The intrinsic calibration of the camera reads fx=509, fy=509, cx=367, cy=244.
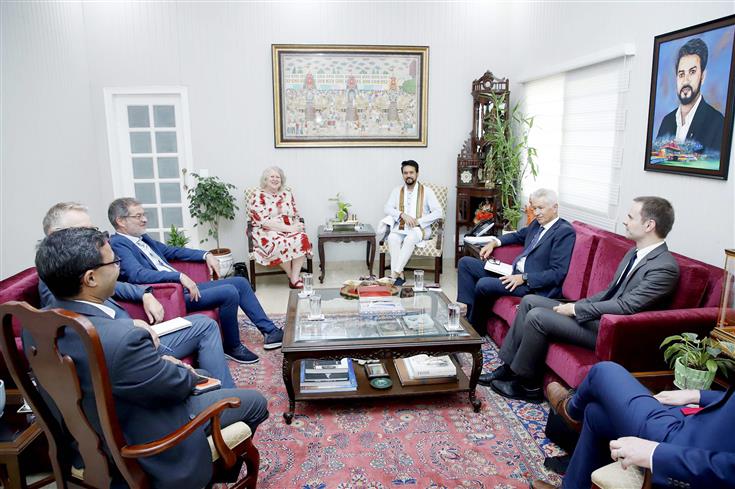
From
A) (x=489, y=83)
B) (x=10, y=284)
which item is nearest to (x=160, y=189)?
(x=10, y=284)

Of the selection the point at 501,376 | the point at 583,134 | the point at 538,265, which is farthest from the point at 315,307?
the point at 583,134

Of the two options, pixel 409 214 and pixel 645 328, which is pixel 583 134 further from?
pixel 645 328

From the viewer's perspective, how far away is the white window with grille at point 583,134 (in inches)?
151

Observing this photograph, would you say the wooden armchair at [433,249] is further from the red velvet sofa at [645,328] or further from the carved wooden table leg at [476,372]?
the carved wooden table leg at [476,372]

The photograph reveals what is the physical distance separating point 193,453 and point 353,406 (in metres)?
1.39

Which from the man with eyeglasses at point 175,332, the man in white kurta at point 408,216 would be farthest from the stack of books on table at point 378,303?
the man in white kurta at point 408,216

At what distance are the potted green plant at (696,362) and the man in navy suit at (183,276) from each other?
8.35ft

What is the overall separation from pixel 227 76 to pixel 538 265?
390cm

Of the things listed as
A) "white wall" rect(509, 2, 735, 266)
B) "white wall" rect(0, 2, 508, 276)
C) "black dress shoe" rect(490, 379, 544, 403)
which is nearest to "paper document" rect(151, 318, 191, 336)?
"black dress shoe" rect(490, 379, 544, 403)

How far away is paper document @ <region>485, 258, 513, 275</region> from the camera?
151 inches

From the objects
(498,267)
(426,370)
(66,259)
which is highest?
(66,259)

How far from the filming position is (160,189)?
5848 mm

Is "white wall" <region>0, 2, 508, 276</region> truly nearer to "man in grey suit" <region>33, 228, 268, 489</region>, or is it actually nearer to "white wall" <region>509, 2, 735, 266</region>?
"white wall" <region>509, 2, 735, 266</region>

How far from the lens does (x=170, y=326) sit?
8.98 ft
